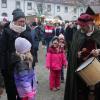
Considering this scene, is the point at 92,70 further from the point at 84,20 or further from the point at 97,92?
the point at 84,20

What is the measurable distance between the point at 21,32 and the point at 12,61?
62 cm

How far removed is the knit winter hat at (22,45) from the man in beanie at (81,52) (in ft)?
2.32

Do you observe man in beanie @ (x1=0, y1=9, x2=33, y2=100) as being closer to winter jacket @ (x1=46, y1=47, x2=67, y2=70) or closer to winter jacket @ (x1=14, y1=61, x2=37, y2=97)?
winter jacket @ (x1=14, y1=61, x2=37, y2=97)

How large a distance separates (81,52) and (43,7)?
71.5m

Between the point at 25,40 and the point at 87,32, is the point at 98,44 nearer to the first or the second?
the point at 87,32

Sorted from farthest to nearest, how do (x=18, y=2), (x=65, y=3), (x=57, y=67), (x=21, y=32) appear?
(x=65, y=3) → (x=18, y=2) → (x=57, y=67) → (x=21, y=32)

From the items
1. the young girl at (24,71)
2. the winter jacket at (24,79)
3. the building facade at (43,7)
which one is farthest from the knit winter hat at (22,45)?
the building facade at (43,7)

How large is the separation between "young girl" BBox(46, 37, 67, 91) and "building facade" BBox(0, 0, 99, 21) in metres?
56.2

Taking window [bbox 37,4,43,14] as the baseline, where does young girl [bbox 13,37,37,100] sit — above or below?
above

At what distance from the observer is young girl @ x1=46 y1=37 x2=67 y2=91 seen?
1008 cm

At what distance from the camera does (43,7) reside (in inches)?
3046

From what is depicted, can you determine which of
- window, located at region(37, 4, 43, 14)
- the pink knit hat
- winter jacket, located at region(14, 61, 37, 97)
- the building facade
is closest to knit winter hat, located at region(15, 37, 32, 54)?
winter jacket, located at region(14, 61, 37, 97)

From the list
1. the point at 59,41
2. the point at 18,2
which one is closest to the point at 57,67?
the point at 59,41

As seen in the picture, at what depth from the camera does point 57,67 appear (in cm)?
1007
